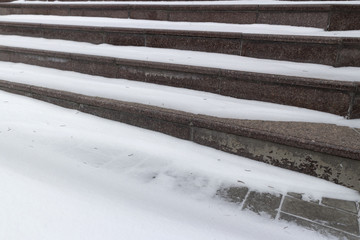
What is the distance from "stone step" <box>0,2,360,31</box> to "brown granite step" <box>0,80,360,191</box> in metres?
1.26

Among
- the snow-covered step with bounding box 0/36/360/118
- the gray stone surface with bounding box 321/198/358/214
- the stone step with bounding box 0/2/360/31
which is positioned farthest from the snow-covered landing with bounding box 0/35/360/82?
the gray stone surface with bounding box 321/198/358/214

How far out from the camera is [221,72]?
249cm

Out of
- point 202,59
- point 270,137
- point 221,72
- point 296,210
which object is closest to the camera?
point 296,210

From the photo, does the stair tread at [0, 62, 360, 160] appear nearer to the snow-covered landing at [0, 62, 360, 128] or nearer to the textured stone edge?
the snow-covered landing at [0, 62, 360, 128]

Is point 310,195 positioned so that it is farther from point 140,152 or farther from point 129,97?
point 129,97

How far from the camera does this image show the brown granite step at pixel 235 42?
7.82ft

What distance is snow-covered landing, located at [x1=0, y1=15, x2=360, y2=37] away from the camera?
276 cm

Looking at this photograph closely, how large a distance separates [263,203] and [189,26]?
2322 millimetres

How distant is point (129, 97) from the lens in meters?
2.69

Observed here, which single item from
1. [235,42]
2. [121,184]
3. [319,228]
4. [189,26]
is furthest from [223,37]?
[319,228]

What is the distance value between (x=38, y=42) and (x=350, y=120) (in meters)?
3.74

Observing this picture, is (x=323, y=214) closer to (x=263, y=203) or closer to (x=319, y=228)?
(x=319, y=228)

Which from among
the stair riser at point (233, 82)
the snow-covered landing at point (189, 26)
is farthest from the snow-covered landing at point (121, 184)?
the snow-covered landing at point (189, 26)

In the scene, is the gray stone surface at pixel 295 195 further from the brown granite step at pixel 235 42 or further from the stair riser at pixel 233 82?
the brown granite step at pixel 235 42
